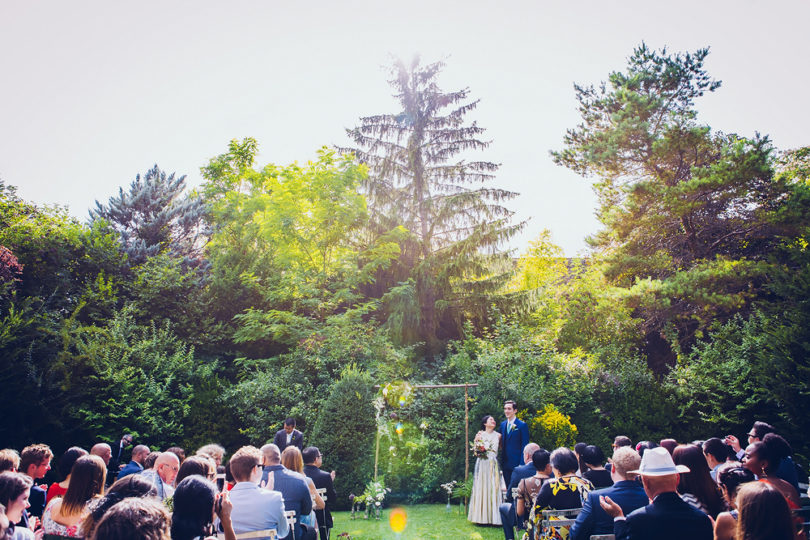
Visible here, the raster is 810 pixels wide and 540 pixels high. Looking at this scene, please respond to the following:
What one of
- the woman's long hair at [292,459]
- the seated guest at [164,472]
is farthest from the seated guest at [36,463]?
the woman's long hair at [292,459]

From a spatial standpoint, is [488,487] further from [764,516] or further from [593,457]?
[764,516]

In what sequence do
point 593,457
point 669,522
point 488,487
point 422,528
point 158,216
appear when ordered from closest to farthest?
point 669,522 → point 593,457 → point 488,487 → point 422,528 → point 158,216

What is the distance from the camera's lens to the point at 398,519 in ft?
34.2

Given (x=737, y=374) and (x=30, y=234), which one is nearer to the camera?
(x=737, y=374)

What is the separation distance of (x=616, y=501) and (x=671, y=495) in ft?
3.60

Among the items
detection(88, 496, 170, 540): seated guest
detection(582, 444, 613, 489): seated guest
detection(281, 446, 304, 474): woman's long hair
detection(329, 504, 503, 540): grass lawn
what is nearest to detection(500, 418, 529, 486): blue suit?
detection(329, 504, 503, 540): grass lawn

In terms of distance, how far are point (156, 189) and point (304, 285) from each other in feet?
31.7

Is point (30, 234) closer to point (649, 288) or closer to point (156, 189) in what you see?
point (156, 189)

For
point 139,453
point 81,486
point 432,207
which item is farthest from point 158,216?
point 81,486

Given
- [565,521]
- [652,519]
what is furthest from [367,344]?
[652,519]

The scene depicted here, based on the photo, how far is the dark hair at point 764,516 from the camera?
8.83ft

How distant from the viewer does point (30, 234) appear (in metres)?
15.1

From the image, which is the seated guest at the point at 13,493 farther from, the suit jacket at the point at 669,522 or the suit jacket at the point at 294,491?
the suit jacket at the point at 669,522

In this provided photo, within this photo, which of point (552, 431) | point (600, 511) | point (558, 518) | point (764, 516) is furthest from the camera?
point (552, 431)
